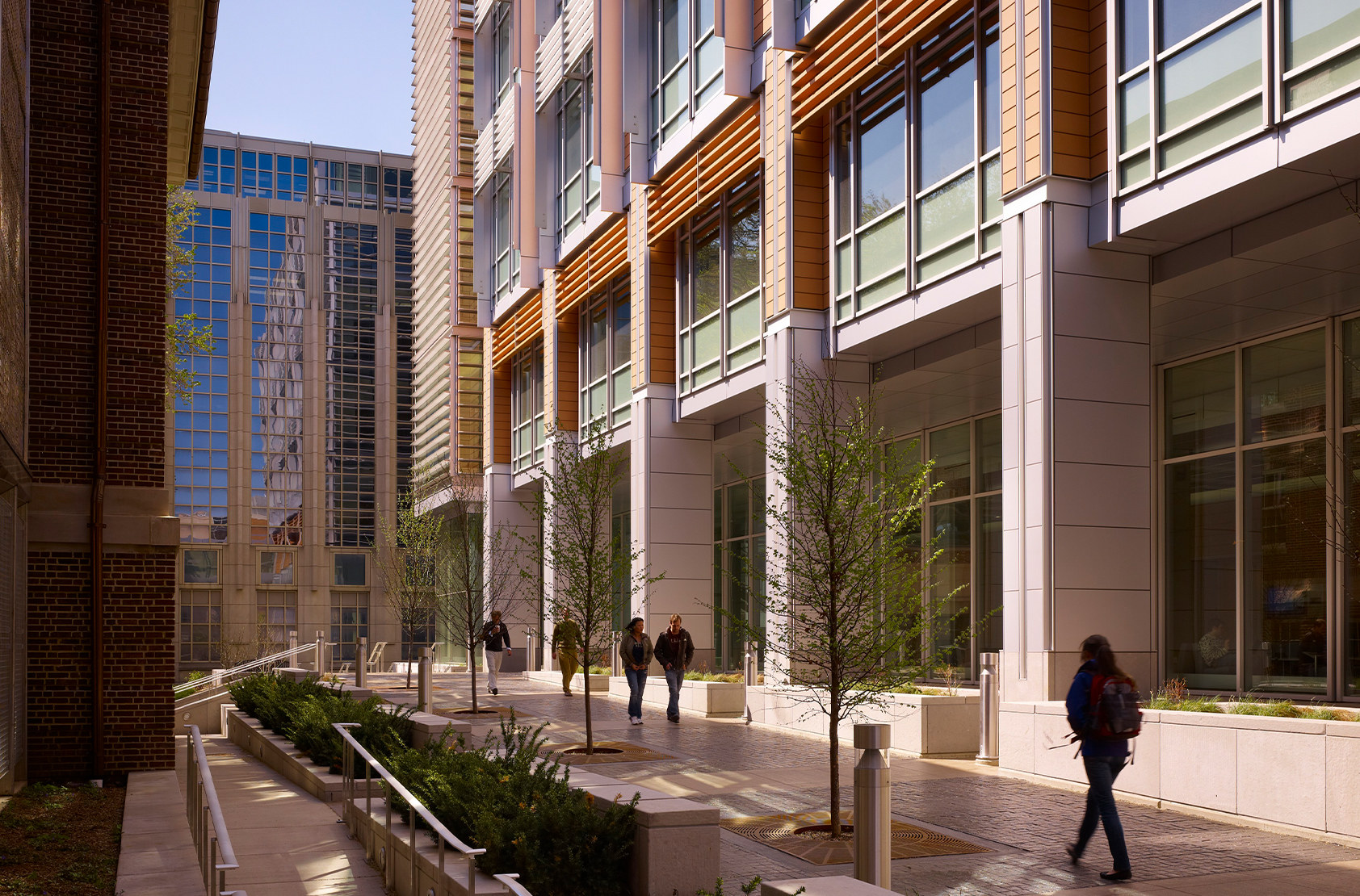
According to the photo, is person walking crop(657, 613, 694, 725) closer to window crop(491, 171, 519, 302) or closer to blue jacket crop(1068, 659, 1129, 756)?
blue jacket crop(1068, 659, 1129, 756)

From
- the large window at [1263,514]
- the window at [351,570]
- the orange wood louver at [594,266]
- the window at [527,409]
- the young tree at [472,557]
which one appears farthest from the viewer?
the window at [351,570]

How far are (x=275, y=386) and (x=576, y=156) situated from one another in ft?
153

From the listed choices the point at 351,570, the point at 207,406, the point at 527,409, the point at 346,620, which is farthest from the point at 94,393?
the point at 346,620

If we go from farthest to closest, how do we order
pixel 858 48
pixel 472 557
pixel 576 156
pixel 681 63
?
pixel 472 557, pixel 576 156, pixel 681 63, pixel 858 48

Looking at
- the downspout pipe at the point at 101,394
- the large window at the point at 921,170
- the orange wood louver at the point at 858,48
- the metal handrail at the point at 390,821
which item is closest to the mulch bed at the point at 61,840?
the downspout pipe at the point at 101,394

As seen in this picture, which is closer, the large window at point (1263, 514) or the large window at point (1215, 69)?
the large window at point (1215, 69)

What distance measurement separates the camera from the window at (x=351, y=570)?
256 feet

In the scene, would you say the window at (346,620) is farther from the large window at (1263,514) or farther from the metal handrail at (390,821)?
the metal handrail at (390,821)

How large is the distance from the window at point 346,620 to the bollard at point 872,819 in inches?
2863

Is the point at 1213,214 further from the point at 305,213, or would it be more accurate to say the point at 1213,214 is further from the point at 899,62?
the point at 305,213

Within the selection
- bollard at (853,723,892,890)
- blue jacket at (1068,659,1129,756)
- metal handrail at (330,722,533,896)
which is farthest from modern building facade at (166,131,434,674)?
bollard at (853,723,892,890)

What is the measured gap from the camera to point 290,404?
253ft

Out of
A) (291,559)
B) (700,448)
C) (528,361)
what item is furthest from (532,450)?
(291,559)

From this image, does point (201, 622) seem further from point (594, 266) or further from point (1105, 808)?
point (1105, 808)
